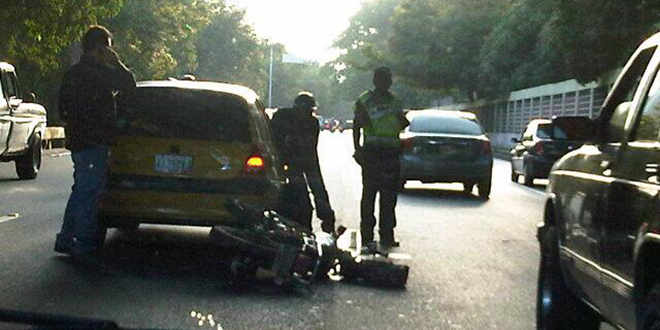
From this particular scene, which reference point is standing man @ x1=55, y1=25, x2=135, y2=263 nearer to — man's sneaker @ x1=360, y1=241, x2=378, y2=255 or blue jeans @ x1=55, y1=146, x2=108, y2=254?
blue jeans @ x1=55, y1=146, x2=108, y2=254

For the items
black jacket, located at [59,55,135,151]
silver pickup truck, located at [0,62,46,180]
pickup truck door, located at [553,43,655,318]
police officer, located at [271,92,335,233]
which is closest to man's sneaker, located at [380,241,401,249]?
police officer, located at [271,92,335,233]

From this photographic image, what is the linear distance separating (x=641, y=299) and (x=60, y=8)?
1056 inches

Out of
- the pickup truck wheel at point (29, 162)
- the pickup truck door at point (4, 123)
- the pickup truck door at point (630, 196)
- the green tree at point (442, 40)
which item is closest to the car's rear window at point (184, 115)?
the pickup truck door at point (630, 196)

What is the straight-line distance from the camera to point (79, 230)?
923 cm

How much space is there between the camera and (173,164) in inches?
378

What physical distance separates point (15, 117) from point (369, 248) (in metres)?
9.86

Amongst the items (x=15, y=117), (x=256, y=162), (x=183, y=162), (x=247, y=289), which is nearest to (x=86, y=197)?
(x=183, y=162)

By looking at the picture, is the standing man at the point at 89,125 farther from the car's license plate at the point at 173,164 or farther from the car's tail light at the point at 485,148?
the car's tail light at the point at 485,148

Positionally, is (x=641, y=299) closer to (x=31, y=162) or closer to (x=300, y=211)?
(x=300, y=211)

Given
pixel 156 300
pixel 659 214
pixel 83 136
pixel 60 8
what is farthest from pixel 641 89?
pixel 60 8

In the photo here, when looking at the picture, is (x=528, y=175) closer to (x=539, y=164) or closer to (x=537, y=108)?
(x=539, y=164)

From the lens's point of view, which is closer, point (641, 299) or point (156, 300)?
→ point (641, 299)

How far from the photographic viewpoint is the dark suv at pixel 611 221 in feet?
14.2

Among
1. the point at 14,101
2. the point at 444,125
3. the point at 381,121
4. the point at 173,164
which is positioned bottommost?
the point at 444,125
